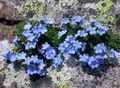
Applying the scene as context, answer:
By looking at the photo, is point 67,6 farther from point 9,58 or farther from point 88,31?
point 9,58

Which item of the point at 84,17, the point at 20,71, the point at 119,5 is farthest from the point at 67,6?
the point at 20,71

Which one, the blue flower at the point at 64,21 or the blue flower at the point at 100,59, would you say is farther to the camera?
the blue flower at the point at 64,21

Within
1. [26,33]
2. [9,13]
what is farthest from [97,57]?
[9,13]

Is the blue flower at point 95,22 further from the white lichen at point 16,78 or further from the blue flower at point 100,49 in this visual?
the white lichen at point 16,78

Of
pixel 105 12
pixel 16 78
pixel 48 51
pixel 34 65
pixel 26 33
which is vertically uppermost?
pixel 105 12

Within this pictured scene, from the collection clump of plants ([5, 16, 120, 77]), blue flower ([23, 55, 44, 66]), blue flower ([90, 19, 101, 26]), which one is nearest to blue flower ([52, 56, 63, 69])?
clump of plants ([5, 16, 120, 77])

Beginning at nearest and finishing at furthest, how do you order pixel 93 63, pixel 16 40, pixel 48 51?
pixel 93 63 < pixel 48 51 < pixel 16 40

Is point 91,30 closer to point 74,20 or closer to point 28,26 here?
point 74,20

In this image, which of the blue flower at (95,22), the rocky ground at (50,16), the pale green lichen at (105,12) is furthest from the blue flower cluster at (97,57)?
the pale green lichen at (105,12)
